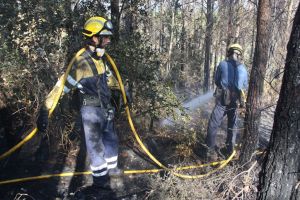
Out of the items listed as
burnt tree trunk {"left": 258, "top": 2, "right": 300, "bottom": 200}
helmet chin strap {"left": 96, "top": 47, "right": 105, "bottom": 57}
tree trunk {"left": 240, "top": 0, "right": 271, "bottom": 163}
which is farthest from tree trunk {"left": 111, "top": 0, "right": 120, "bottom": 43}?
burnt tree trunk {"left": 258, "top": 2, "right": 300, "bottom": 200}

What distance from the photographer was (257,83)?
4.97 m

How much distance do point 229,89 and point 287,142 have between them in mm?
3613

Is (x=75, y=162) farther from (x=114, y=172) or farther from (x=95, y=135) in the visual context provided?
(x=95, y=135)

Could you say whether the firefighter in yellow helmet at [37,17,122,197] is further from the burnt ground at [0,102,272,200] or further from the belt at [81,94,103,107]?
the burnt ground at [0,102,272,200]

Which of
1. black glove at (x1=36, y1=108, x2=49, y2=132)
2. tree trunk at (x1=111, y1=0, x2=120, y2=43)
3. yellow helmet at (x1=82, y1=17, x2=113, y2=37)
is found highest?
tree trunk at (x1=111, y1=0, x2=120, y2=43)

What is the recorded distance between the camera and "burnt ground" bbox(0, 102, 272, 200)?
4.70 m

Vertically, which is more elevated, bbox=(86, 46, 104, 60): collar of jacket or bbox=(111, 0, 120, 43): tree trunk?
bbox=(111, 0, 120, 43): tree trunk

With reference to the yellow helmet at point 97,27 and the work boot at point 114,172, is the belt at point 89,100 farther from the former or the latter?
the work boot at point 114,172

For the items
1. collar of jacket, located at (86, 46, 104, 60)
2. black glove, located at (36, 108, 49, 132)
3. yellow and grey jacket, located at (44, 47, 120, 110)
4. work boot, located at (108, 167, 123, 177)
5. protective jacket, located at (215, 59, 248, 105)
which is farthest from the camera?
protective jacket, located at (215, 59, 248, 105)

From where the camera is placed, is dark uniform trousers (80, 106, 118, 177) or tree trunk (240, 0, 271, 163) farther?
tree trunk (240, 0, 271, 163)

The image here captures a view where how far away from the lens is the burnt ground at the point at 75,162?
4.70 m

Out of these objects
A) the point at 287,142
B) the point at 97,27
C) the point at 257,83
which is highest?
the point at 97,27

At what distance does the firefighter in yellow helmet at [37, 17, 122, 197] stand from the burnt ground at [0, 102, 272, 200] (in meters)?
0.49

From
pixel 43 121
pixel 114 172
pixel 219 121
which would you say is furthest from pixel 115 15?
pixel 43 121
